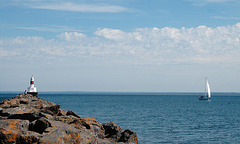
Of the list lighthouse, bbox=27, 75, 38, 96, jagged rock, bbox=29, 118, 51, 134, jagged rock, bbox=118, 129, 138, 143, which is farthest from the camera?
lighthouse, bbox=27, 75, 38, 96

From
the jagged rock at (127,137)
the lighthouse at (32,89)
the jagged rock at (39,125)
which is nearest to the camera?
the jagged rock at (39,125)

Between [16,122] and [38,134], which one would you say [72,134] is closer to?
[38,134]

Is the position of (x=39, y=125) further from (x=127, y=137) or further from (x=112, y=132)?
(x=112, y=132)

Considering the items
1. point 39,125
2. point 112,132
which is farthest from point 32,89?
point 39,125

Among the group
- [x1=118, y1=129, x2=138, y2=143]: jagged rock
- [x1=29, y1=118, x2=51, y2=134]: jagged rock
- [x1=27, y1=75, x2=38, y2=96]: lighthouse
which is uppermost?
[x1=27, y1=75, x2=38, y2=96]: lighthouse

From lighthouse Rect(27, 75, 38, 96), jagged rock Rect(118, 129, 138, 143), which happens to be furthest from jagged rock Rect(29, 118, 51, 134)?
lighthouse Rect(27, 75, 38, 96)

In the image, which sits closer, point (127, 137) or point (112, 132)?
point (127, 137)

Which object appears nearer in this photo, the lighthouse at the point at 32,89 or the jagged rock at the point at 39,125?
the jagged rock at the point at 39,125

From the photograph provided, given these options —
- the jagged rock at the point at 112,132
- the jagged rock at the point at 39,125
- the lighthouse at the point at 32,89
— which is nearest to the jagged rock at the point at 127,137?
the jagged rock at the point at 112,132

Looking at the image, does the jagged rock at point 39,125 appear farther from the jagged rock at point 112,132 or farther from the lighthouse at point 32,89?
the lighthouse at point 32,89

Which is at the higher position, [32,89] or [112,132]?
[32,89]

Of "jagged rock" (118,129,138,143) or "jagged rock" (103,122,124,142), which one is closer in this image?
"jagged rock" (118,129,138,143)

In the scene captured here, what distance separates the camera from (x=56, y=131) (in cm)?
1177

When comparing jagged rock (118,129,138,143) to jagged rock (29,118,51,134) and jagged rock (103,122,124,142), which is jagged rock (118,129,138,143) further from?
jagged rock (29,118,51,134)
